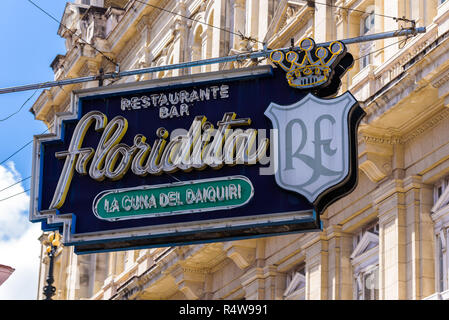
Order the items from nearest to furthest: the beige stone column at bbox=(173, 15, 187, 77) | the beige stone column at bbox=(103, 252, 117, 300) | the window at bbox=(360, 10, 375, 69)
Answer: the window at bbox=(360, 10, 375, 69) < the beige stone column at bbox=(173, 15, 187, 77) < the beige stone column at bbox=(103, 252, 117, 300)

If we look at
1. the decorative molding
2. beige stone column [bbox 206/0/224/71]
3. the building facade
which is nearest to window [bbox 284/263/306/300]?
the building facade

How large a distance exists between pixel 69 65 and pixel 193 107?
2938cm

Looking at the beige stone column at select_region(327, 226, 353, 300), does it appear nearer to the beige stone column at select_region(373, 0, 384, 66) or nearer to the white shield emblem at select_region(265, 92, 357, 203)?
the beige stone column at select_region(373, 0, 384, 66)

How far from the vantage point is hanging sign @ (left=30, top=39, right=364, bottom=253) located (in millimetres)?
19266

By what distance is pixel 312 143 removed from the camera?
19453mm

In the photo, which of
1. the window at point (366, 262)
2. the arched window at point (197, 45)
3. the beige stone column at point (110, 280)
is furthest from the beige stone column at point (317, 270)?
the beige stone column at point (110, 280)

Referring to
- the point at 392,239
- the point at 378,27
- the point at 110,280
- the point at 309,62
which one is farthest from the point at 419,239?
the point at 110,280

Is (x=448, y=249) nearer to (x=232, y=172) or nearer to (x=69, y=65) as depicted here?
(x=232, y=172)

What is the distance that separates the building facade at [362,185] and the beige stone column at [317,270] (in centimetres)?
3

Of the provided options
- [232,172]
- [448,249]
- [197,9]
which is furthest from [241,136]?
[197,9]

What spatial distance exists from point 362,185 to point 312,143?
9.51 m

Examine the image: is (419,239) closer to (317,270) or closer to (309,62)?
(317,270)

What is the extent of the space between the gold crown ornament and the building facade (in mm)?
4953

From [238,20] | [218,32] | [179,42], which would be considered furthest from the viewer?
[179,42]
